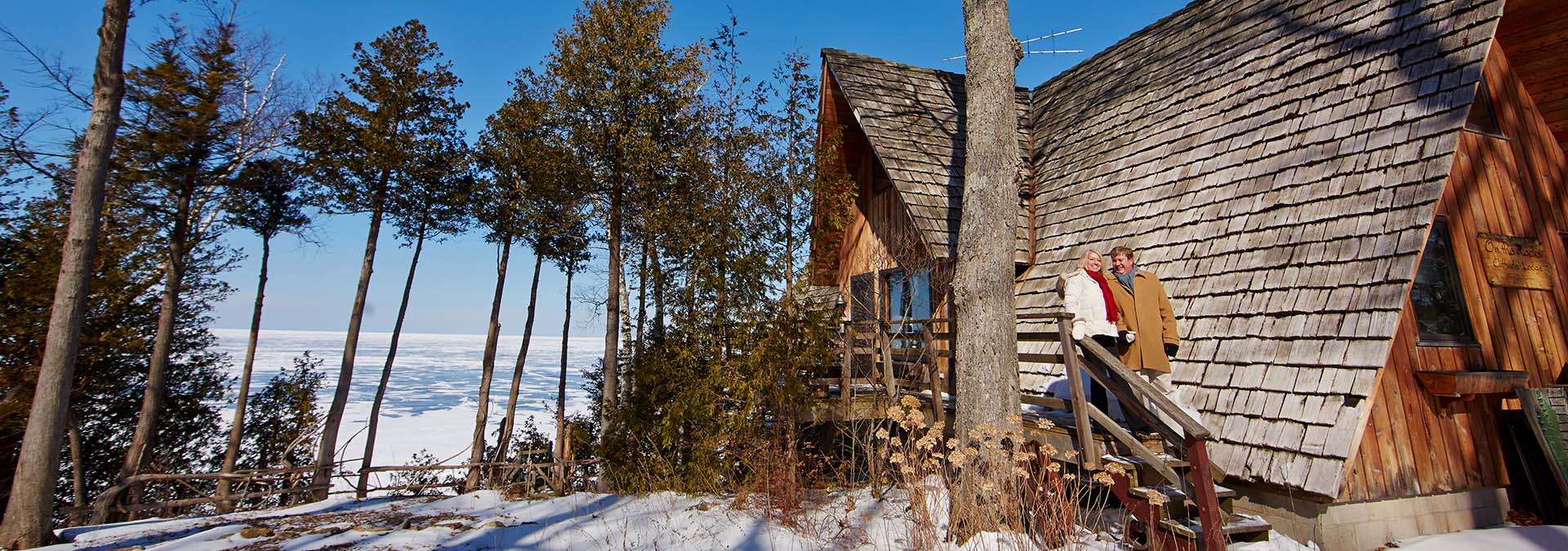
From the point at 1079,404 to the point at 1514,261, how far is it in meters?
4.79

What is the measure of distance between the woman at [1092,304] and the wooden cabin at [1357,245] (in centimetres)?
118

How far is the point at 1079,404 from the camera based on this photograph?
17.5ft

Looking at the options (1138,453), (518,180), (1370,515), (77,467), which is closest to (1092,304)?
(1138,453)

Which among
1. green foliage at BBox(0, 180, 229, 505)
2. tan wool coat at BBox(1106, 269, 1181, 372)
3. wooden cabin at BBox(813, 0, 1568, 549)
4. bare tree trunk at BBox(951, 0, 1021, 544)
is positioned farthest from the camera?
green foliage at BBox(0, 180, 229, 505)

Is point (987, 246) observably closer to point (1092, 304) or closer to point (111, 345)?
point (1092, 304)

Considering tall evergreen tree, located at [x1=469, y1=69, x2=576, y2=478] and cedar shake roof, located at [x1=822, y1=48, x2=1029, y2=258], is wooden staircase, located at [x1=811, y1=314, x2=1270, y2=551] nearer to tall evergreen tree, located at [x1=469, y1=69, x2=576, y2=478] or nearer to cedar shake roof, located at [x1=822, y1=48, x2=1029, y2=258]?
cedar shake roof, located at [x1=822, y1=48, x2=1029, y2=258]

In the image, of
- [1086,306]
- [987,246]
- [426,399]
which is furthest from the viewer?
[426,399]

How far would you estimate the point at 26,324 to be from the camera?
1398 cm

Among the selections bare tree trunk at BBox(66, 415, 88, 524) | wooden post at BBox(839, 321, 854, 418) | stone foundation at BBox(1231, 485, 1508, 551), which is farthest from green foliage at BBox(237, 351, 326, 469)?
stone foundation at BBox(1231, 485, 1508, 551)

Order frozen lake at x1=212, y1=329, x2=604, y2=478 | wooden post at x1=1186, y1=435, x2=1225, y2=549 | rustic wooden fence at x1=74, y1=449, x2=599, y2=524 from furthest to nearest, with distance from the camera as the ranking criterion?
frozen lake at x1=212, y1=329, x2=604, y2=478 < rustic wooden fence at x1=74, y1=449, x2=599, y2=524 < wooden post at x1=1186, y1=435, x2=1225, y2=549

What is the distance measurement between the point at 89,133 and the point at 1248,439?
11308 mm

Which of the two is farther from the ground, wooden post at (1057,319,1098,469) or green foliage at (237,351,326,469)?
wooden post at (1057,319,1098,469)

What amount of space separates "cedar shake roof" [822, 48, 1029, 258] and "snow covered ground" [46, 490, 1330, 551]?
14.1ft

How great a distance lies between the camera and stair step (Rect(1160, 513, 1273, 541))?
4.26m
